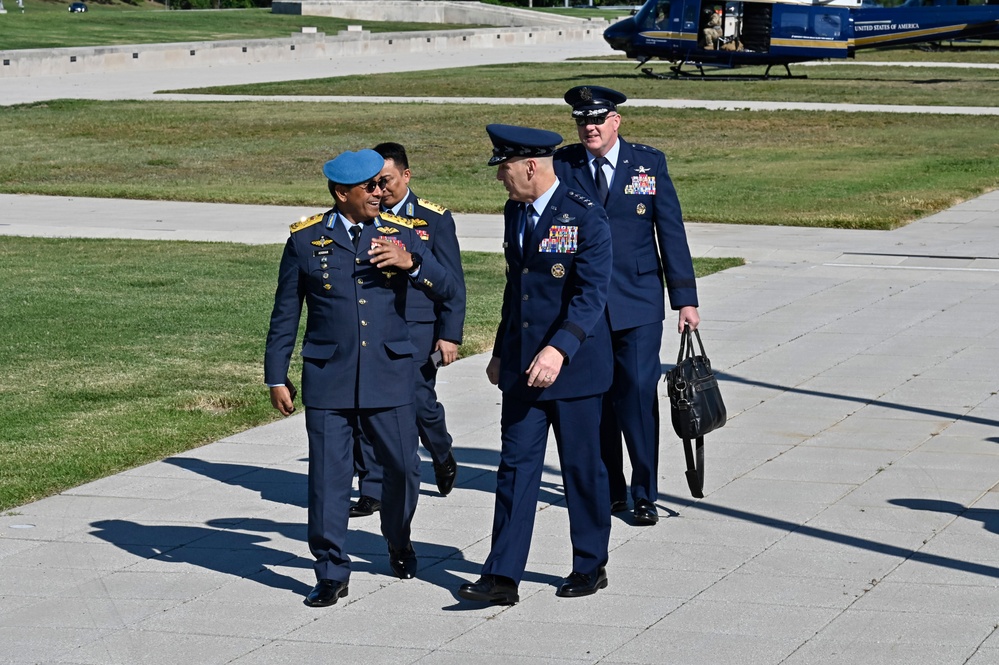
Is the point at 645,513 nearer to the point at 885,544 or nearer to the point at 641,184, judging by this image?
the point at 885,544

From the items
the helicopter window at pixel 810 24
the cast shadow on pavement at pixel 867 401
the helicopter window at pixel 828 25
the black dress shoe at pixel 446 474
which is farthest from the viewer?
the helicopter window at pixel 828 25

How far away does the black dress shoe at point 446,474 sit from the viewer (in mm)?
7965

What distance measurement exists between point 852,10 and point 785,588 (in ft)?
151

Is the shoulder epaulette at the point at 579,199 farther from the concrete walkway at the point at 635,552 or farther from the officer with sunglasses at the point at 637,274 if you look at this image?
the concrete walkway at the point at 635,552

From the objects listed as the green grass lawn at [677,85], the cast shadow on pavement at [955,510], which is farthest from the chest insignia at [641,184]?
the green grass lawn at [677,85]

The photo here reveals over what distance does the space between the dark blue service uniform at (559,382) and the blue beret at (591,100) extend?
0.94 metres

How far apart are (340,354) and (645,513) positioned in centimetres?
196

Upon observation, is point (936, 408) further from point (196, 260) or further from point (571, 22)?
point (571, 22)

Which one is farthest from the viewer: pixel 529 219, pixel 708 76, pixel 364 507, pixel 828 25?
pixel 708 76

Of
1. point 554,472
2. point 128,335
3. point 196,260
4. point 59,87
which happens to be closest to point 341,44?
point 59,87

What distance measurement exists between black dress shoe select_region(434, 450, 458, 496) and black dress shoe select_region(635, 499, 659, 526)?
103 centimetres

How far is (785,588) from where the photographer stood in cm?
644

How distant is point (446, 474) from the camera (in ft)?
26.2

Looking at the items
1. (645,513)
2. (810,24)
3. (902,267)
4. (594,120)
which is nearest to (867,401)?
(645,513)
